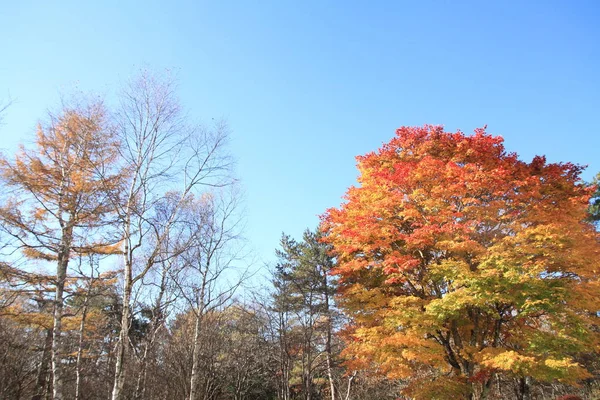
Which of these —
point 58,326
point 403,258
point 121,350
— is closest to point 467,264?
point 403,258

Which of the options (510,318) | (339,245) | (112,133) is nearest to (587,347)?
(510,318)

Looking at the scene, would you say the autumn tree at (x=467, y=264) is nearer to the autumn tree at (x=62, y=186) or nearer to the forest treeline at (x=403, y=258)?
the forest treeline at (x=403, y=258)

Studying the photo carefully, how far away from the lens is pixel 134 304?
13125mm

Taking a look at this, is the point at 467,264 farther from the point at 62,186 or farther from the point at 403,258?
the point at 62,186

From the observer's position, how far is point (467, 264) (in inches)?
358

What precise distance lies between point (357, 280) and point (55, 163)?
10.8 m

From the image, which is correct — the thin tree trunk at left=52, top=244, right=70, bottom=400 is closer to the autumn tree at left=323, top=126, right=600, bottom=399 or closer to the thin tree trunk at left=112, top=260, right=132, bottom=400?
the thin tree trunk at left=112, top=260, right=132, bottom=400

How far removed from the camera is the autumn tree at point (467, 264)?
8.52 metres

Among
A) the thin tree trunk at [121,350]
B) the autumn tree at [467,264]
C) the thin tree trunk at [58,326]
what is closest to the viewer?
the thin tree trunk at [121,350]

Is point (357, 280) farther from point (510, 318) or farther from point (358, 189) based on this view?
point (510, 318)

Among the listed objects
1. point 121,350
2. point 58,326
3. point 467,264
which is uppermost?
point 467,264

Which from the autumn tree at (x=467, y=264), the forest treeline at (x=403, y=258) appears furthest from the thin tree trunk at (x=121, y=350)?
the autumn tree at (x=467, y=264)

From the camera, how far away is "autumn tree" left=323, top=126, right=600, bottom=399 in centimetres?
852

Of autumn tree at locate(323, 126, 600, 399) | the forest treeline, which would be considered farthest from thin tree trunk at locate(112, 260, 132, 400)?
autumn tree at locate(323, 126, 600, 399)
